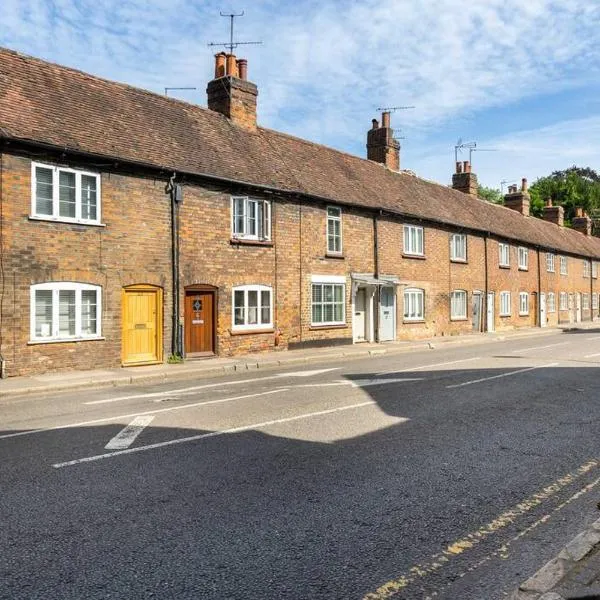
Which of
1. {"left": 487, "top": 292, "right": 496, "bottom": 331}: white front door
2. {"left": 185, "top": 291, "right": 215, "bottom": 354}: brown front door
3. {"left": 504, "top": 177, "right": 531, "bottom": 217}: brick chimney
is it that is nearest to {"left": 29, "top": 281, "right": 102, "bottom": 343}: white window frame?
{"left": 185, "top": 291, "right": 215, "bottom": 354}: brown front door

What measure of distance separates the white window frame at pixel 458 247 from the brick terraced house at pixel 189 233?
35cm

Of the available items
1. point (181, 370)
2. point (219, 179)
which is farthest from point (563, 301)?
point (181, 370)

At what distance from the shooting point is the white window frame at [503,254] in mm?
34344

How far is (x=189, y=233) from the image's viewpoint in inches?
672

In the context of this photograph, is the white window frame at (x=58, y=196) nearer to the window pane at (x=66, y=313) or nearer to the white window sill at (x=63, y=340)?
the window pane at (x=66, y=313)

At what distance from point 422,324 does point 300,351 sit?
29.6ft

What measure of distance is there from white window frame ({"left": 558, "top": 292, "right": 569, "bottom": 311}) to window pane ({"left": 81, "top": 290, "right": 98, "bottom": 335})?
37660mm

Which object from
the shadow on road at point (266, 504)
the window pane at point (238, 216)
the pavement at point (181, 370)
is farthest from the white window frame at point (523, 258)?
the shadow on road at point (266, 504)

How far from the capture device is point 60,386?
12172mm

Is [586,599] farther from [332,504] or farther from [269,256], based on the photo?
[269,256]

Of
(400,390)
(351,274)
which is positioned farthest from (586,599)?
(351,274)

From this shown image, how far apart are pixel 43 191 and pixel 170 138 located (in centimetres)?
493

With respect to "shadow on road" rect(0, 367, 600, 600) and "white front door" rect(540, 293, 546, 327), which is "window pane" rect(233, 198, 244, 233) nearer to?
"shadow on road" rect(0, 367, 600, 600)

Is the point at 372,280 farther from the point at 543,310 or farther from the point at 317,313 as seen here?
the point at 543,310
